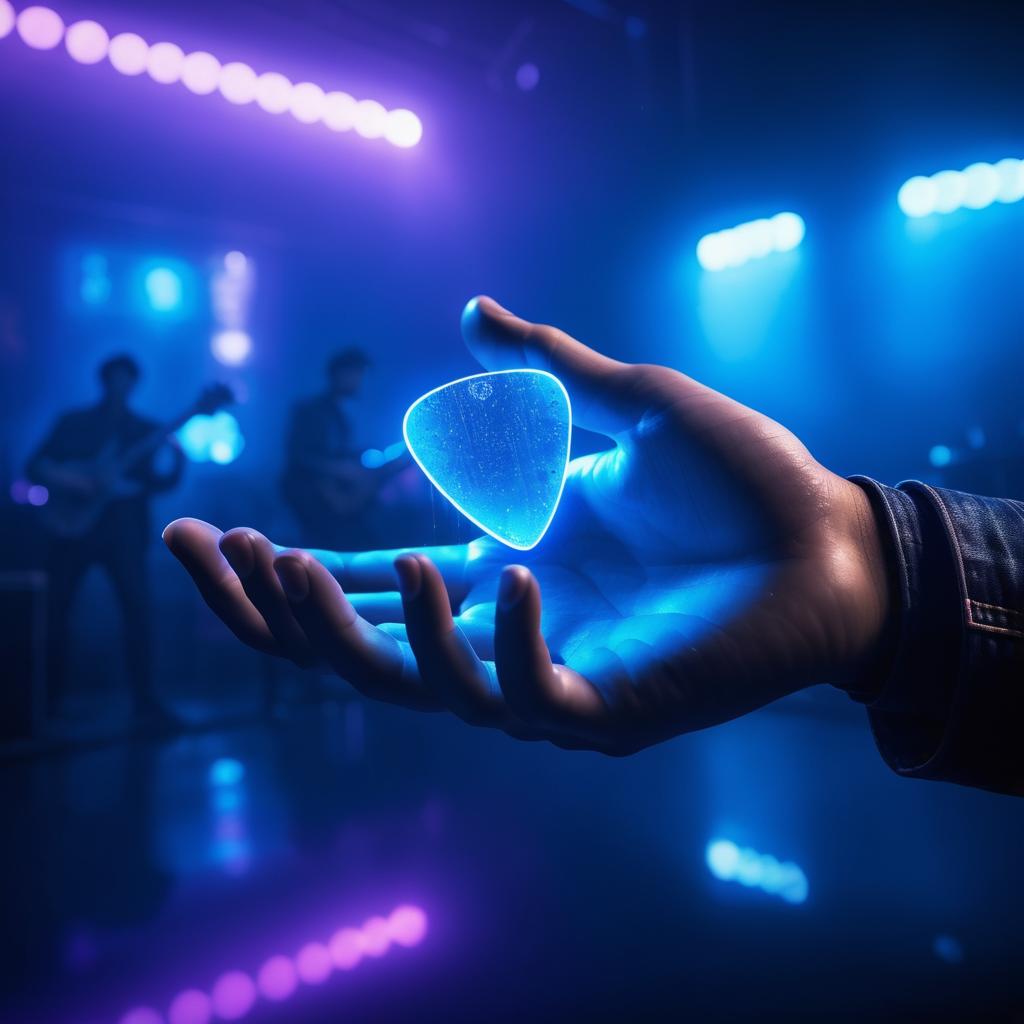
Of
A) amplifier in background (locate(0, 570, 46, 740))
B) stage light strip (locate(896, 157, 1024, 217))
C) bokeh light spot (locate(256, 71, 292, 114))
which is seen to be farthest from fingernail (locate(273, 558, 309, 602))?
bokeh light spot (locate(256, 71, 292, 114))

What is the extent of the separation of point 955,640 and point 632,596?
27cm

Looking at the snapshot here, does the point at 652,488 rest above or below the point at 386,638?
above

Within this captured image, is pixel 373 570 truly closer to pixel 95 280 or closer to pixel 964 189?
pixel 964 189

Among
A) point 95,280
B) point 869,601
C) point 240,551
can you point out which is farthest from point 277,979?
point 95,280

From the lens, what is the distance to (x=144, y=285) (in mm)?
2904

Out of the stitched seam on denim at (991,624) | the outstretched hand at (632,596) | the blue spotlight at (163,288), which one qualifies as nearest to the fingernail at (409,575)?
the outstretched hand at (632,596)

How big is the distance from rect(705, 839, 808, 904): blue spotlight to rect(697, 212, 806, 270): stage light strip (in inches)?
81.9

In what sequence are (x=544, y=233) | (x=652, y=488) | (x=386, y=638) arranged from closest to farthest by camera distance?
(x=386, y=638) < (x=652, y=488) < (x=544, y=233)

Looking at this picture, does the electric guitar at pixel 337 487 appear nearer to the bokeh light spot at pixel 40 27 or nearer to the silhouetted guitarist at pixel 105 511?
the silhouetted guitarist at pixel 105 511

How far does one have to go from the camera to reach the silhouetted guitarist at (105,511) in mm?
2293

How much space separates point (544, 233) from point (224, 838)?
7.78 ft

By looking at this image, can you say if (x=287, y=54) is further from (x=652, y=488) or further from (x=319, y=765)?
(x=652, y=488)

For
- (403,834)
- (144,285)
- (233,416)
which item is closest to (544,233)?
(233,416)

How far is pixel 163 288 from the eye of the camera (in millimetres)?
2943
